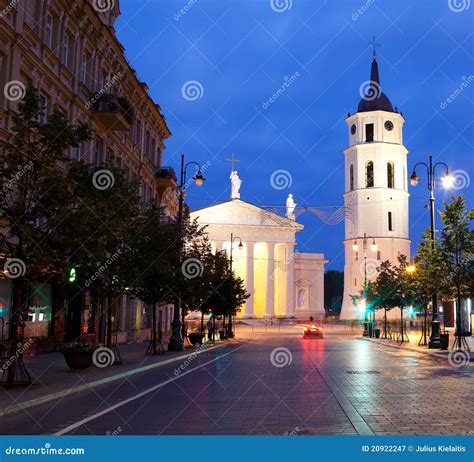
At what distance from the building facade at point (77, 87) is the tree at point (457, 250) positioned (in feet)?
45.1

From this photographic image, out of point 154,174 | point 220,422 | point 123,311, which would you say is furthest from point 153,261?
point 154,174

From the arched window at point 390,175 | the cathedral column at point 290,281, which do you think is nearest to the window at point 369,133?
the arched window at point 390,175

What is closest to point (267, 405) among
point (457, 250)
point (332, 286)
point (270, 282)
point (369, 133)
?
point (457, 250)

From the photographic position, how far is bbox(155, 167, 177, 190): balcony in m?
45.4

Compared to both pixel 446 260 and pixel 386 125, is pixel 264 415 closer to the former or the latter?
pixel 446 260

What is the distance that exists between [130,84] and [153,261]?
16.3 m

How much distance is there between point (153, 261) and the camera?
2491cm

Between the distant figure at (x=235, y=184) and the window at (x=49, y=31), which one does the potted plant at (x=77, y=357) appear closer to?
the window at (x=49, y=31)

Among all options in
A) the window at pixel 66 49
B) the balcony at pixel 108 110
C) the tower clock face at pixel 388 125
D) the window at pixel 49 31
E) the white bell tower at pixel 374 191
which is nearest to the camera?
the window at pixel 49 31

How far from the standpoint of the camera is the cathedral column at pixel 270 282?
98.6 metres

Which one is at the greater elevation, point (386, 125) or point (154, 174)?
point (386, 125)

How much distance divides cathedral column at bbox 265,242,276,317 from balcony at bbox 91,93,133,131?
226 feet

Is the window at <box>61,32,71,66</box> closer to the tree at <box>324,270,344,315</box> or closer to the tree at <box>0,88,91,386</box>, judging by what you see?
the tree at <box>0,88,91,386</box>

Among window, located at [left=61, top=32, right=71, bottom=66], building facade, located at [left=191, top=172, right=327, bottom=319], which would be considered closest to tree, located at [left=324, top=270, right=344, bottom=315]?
building facade, located at [left=191, top=172, right=327, bottom=319]
